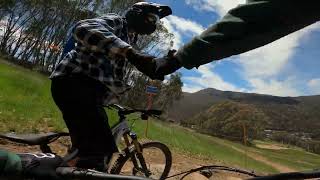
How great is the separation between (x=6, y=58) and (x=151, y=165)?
182ft

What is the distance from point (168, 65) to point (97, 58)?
2394 mm

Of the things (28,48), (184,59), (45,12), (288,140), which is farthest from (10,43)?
(288,140)

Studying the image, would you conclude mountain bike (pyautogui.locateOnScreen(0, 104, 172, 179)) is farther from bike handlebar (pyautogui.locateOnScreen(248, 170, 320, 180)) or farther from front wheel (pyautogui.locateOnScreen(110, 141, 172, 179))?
bike handlebar (pyautogui.locateOnScreen(248, 170, 320, 180))

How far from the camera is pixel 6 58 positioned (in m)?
59.3

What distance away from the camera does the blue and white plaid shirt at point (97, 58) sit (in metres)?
3.90

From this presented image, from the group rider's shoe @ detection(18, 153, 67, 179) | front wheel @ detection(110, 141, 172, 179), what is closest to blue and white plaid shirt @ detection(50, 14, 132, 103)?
rider's shoe @ detection(18, 153, 67, 179)

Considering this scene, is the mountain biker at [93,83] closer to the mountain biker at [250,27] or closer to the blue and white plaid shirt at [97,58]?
the blue and white plaid shirt at [97,58]

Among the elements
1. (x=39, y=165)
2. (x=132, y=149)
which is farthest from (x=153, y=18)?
(x=132, y=149)

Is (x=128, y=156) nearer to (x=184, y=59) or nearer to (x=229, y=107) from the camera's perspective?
(x=184, y=59)

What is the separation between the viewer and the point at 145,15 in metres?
4.26

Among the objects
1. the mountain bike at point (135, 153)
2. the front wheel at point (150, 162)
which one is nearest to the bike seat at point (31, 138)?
the mountain bike at point (135, 153)

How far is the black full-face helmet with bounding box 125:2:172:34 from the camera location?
13.5 feet

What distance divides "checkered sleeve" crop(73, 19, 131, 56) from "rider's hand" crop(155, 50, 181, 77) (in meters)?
1.39

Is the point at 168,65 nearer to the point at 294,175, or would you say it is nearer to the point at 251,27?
the point at 251,27
